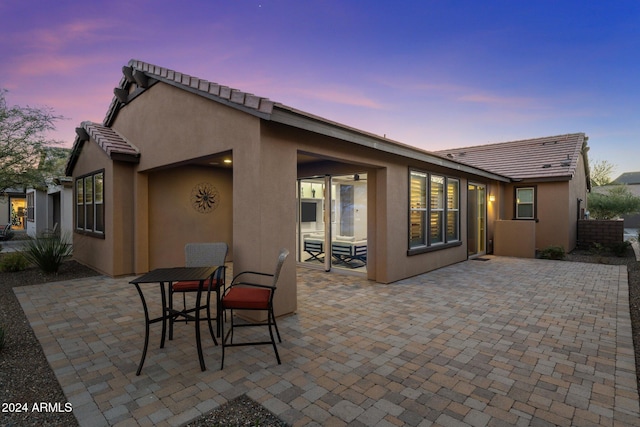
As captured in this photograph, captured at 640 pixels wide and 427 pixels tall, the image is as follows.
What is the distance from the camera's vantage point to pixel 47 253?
6.93 m

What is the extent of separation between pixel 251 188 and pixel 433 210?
5171 mm

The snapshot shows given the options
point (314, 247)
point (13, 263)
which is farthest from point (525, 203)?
point (13, 263)

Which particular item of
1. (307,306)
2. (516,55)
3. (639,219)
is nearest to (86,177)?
(307,306)

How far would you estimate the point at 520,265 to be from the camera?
28.0 ft

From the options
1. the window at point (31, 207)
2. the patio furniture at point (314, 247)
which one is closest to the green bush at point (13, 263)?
the patio furniture at point (314, 247)

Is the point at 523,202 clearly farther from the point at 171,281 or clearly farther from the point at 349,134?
the point at 171,281

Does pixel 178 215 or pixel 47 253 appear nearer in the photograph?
pixel 47 253

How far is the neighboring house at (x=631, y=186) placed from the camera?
26.7 metres

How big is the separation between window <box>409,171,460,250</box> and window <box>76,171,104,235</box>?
24.0ft

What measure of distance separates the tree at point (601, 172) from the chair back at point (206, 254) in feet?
150

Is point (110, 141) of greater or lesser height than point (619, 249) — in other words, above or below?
above

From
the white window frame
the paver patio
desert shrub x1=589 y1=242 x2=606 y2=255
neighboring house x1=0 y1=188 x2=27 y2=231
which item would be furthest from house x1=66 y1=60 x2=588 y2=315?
Answer: neighboring house x1=0 y1=188 x2=27 y2=231

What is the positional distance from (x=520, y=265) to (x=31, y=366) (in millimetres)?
10043

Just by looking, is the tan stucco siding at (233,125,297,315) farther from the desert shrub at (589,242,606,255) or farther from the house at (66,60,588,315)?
the desert shrub at (589,242,606,255)
